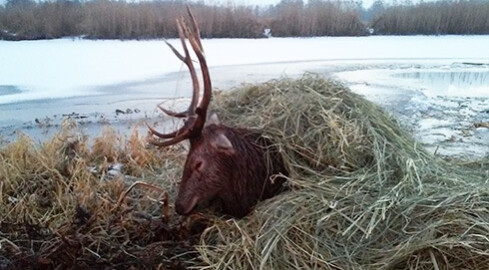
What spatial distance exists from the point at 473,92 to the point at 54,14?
846cm

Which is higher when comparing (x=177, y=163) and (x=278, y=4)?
(x=278, y=4)

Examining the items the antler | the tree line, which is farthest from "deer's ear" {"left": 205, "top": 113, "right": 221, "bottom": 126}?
the tree line

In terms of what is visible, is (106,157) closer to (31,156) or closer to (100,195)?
(31,156)

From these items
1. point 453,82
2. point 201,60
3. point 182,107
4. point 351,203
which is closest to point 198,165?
point 201,60

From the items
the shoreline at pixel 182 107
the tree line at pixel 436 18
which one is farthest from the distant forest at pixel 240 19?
the shoreline at pixel 182 107

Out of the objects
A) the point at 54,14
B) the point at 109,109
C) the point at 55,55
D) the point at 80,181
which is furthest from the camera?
the point at 54,14

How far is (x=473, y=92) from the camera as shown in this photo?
24.6ft

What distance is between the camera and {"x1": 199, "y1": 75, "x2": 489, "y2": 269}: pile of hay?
217cm

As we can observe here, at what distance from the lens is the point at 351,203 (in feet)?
8.05

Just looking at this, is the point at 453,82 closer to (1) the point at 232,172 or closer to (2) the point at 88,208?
(1) the point at 232,172

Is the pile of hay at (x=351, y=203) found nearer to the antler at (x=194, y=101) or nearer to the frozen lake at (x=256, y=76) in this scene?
the antler at (x=194, y=101)

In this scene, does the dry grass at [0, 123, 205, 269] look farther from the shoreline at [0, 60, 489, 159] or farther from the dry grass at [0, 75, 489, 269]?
the shoreline at [0, 60, 489, 159]

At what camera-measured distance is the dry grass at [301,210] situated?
2.22 meters

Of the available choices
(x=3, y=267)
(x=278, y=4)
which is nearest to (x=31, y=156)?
(x=3, y=267)
